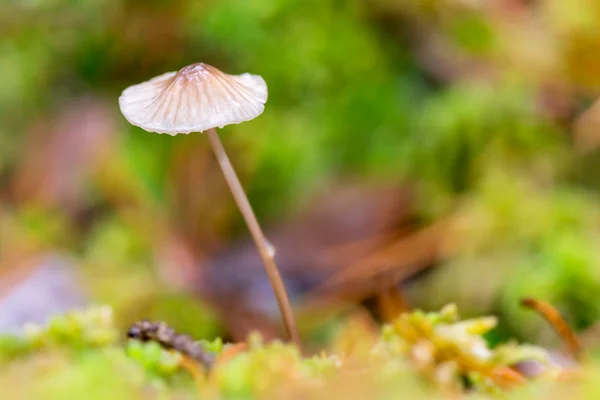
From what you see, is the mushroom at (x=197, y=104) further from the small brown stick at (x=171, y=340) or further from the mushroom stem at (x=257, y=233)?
the small brown stick at (x=171, y=340)

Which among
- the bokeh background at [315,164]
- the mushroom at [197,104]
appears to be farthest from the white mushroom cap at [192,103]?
the bokeh background at [315,164]

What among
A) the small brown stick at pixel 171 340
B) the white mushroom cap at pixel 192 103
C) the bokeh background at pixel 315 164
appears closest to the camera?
the small brown stick at pixel 171 340

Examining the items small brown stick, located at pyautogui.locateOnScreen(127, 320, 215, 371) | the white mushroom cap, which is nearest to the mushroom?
the white mushroom cap

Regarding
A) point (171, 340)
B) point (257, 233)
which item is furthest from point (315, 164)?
point (171, 340)

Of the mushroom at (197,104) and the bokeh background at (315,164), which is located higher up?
the bokeh background at (315,164)

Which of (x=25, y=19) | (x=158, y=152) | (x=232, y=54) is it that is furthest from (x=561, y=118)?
(x=25, y=19)

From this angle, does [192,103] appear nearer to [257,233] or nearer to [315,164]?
[257,233]

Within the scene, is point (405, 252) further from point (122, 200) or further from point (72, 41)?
point (72, 41)
